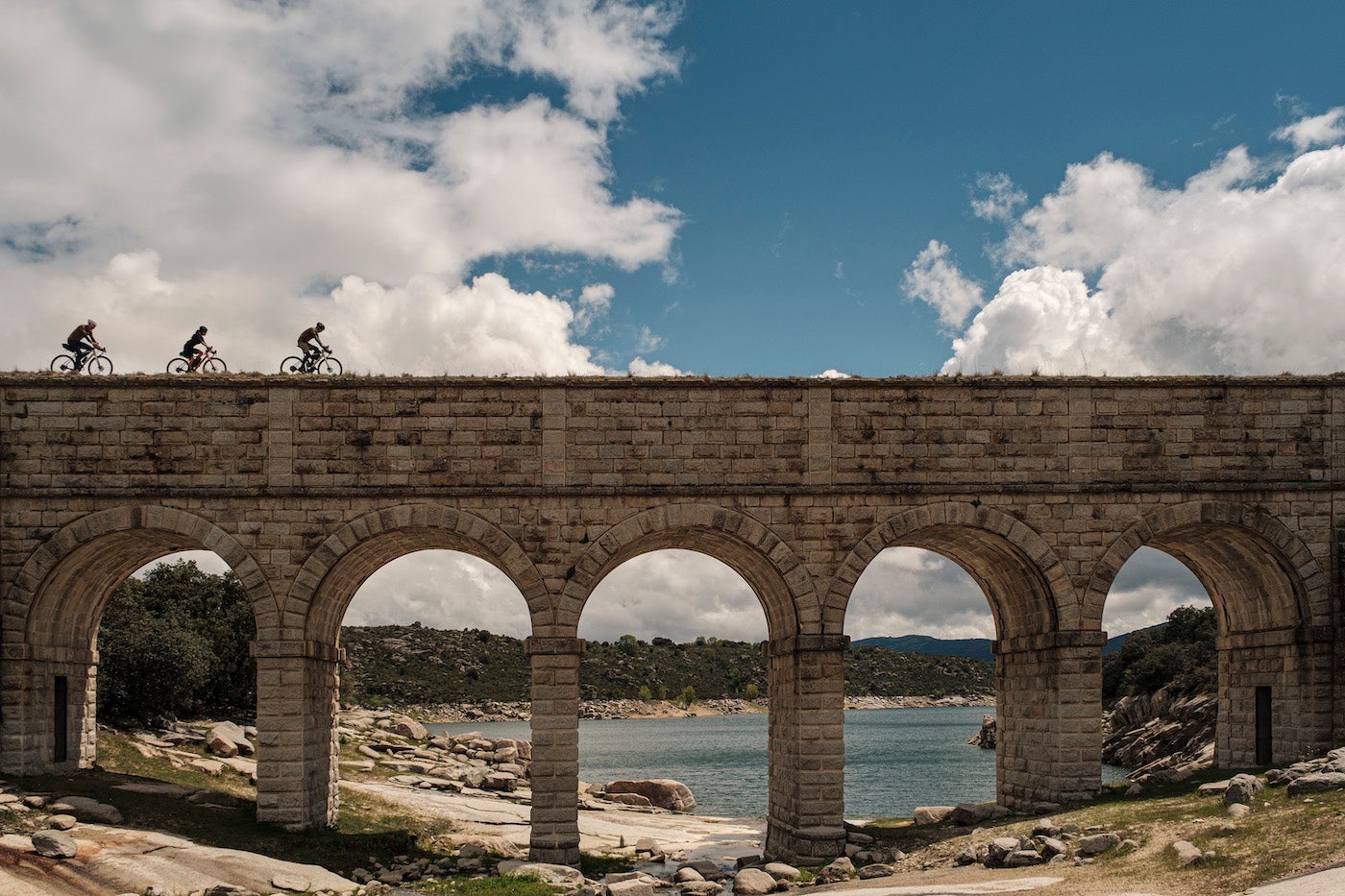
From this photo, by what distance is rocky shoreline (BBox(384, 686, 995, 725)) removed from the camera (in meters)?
84.1

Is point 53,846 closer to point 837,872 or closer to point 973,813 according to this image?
point 837,872

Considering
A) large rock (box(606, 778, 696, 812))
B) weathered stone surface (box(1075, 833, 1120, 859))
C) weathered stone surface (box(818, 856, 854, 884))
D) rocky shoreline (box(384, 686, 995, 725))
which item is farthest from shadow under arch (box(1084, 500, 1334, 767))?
rocky shoreline (box(384, 686, 995, 725))

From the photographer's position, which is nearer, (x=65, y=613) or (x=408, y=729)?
(x=65, y=613)

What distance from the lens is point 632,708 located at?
108 meters

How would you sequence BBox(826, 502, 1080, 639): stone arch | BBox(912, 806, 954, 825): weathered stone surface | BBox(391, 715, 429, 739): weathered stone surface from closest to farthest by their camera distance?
BBox(826, 502, 1080, 639): stone arch, BBox(912, 806, 954, 825): weathered stone surface, BBox(391, 715, 429, 739): weathered stone surface

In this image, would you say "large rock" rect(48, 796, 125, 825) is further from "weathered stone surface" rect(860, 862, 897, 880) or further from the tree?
"weathered stone surface" rect(860, 862, 897, 880)

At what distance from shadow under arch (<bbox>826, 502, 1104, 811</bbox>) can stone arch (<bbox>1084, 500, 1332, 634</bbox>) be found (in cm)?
68

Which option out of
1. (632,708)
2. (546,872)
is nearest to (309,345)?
(546,872)

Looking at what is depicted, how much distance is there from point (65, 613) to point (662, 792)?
1825 cm

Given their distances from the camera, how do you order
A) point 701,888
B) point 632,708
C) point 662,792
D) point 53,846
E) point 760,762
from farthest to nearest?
point 632,708
point 760,762
point 662,792
point 701,888
point 53,846

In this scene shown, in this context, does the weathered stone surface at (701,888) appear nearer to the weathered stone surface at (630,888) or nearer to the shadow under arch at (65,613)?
the weathered stone surface at (630,888)

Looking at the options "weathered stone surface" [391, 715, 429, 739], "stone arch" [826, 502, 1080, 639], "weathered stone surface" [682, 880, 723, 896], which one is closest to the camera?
"weathered stone surface" [682, 880, 723, 896]

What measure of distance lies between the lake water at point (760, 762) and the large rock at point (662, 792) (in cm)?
175

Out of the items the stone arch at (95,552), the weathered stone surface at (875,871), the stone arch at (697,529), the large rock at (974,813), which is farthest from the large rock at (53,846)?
the large rock at (974,813)
